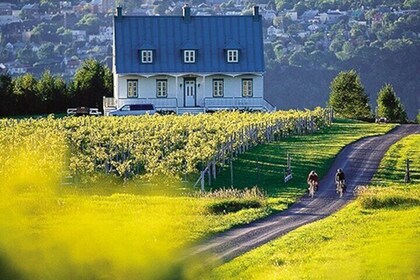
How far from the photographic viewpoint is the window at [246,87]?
68625mm

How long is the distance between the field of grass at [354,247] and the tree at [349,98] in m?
A: 40.7

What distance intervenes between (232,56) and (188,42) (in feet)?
8.82

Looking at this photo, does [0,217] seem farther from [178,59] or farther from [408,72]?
[408,72]

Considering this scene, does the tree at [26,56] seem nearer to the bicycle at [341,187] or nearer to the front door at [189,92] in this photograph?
the front door at [189,92]

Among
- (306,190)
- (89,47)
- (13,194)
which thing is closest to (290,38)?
(89,47)

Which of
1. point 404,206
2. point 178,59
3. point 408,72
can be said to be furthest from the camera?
point 408,72

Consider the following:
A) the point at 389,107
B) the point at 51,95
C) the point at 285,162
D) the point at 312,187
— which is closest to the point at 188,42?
the point at 51,95

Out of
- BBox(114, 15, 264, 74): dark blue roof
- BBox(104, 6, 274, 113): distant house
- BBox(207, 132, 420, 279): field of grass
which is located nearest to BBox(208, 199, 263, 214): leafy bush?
BBox(207, 132, 420, 279): field of grass

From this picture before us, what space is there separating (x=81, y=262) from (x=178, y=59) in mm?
57270

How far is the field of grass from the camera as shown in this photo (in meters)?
13.0

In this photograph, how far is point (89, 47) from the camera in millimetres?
156875

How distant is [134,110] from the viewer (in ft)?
212

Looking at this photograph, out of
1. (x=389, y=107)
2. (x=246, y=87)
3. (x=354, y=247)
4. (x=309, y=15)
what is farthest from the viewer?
(x=309, y=15)

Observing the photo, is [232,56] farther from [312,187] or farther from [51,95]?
[312,187]
